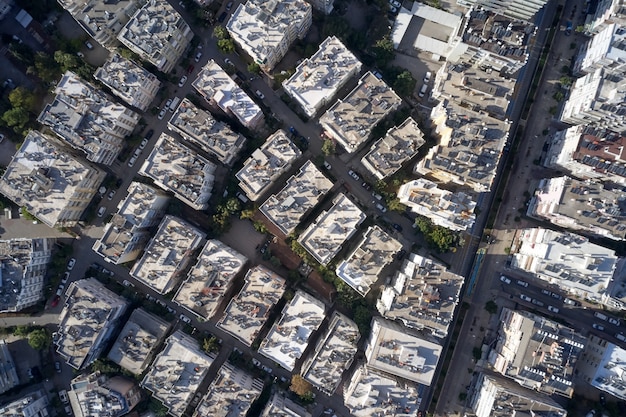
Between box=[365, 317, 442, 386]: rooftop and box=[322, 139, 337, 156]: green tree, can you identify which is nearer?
box=[365, 317, 442, 386]: rooftop

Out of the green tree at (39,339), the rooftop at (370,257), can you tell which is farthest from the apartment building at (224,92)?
the green tree at (39,339)

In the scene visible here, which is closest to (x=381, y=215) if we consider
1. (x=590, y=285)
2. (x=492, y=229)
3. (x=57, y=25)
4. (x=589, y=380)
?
(x=492, y=229)

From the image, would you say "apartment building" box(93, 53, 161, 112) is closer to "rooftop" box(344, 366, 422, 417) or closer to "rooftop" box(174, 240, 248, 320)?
"rooftop" box(174, 240, 248, 320)

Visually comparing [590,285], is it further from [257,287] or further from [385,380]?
[257,287]

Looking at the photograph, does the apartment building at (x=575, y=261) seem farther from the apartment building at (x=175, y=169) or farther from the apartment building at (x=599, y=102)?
the apartment building at (x=175, y=169)

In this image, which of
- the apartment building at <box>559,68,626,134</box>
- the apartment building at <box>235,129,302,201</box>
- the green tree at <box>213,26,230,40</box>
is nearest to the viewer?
the apartment building at <box>559,68,626,134</box>

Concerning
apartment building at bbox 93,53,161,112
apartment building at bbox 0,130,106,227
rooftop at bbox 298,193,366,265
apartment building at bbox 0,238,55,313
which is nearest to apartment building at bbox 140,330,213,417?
apartment building at bbox 0,238,55,313

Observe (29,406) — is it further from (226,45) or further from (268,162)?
(226,45)
